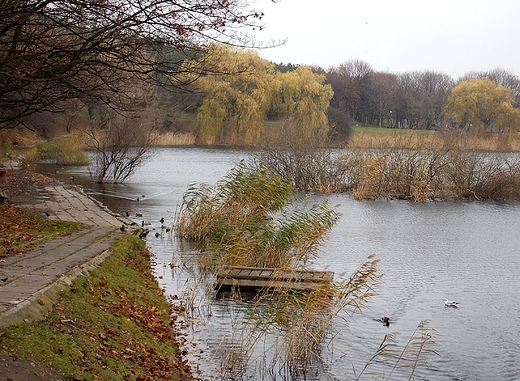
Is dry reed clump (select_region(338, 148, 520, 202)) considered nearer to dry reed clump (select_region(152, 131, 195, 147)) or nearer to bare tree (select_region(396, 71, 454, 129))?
dry reed clump (select_region(152, 131, 195, 147))

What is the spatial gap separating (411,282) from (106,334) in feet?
30.7

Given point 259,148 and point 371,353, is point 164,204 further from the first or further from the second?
point 371,353

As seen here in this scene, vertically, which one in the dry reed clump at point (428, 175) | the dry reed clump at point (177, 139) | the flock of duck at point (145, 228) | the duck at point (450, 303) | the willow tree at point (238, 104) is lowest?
the duck at point (450, 303)

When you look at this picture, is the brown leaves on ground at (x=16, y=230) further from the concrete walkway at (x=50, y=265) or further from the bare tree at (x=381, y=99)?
the bare tree at (x=381, y=99)

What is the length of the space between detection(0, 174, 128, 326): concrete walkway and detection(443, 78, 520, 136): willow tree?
4961cm

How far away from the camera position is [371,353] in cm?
1026

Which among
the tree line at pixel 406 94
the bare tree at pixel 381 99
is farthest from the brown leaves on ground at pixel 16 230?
the bare tree at pixel 381 99

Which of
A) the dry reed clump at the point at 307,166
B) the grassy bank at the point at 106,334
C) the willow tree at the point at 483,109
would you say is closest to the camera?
the grassy bank at the point at 106,334

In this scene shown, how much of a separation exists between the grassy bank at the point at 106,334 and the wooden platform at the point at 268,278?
5.54 feet

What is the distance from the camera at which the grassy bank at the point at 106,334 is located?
6199mm

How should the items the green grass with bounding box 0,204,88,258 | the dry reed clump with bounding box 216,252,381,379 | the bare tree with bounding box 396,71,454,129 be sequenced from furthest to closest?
the bare tree with bounding box 396,71,454,129 < the green grass with bounding box 0,204,88,258 < the dry reed clump with bounding box 216,252,381,379

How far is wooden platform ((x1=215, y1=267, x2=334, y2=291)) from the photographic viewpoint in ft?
38.4

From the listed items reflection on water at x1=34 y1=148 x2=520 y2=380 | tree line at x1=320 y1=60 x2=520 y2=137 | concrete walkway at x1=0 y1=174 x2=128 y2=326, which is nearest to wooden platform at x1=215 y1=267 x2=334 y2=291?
reflection on water at x1=34 y1=148 x2=520 y2=380

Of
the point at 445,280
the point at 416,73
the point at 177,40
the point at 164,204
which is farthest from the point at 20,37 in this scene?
the point at 416,73
